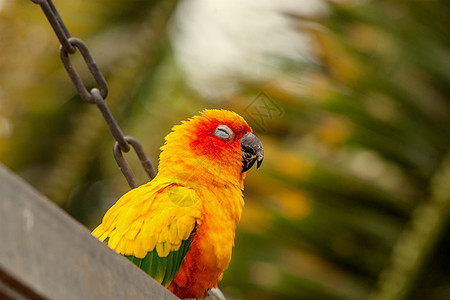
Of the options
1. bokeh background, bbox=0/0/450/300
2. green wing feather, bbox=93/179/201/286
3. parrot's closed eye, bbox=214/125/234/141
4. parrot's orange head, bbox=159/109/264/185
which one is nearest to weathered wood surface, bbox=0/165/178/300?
green wing feather, bbox=93/179/201/286

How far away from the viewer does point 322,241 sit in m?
4.23

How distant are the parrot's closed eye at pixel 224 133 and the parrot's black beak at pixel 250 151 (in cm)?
8

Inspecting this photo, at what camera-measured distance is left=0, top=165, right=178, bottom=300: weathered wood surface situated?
118cm

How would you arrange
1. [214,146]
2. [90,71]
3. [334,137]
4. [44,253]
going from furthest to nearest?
[334,137] → [214,146] → [90,71] → [44,253]

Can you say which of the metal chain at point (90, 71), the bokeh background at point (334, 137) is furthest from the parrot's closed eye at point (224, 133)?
the bokeh background at point (334, 137)

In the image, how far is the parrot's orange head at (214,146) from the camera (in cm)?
279

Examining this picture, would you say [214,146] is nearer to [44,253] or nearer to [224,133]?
[224,133]

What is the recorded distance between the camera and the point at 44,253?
1246 mm

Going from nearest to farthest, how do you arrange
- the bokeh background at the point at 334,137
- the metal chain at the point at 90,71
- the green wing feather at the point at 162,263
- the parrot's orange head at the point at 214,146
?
the metal chain at the point at 90,71 → the green wing feather at the point at 162,263 → the parrot's orange head at the point at 214,146 → the bokeh background at the point at 334,137

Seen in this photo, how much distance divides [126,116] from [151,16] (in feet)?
3.08

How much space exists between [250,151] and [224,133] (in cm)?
17

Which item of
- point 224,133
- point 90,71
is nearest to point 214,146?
point 224,133

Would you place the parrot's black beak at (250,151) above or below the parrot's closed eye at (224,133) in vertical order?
below

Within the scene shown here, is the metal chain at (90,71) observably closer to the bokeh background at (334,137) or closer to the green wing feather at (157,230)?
the green wing feather at (157,230)
